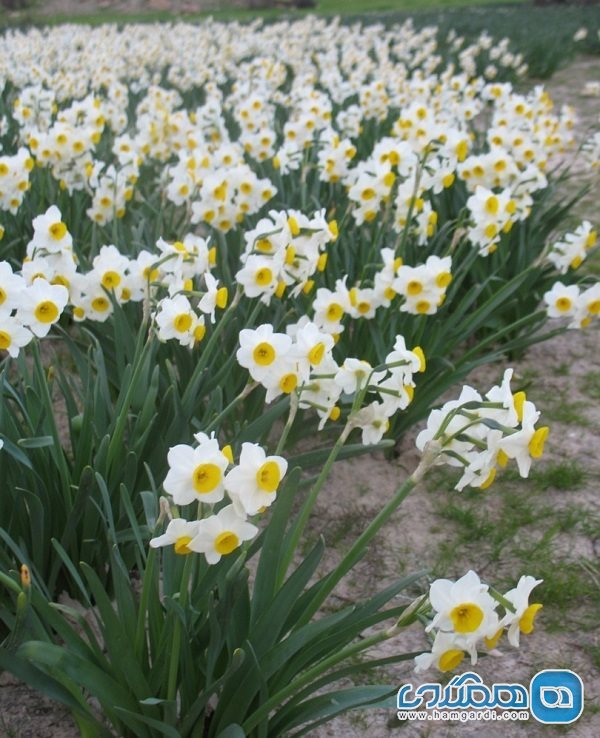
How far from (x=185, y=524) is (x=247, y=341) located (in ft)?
1.39

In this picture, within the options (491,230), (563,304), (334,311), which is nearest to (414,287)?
(334,311)

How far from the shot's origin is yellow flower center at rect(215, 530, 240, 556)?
4.31 ft

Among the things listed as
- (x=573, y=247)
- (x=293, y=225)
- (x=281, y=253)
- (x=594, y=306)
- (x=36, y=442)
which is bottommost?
(x=36, y=442)

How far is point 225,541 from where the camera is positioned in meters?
1.32

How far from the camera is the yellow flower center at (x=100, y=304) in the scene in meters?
2.37

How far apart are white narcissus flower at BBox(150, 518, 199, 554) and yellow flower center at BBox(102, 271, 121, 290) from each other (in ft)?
3.78

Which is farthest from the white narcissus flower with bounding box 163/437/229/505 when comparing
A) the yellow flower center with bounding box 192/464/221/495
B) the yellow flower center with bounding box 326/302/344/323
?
the yellow flower center with bounding box 326/302/344/323

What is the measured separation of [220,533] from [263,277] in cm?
98

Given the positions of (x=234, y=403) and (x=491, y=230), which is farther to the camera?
(x=491, y=230)

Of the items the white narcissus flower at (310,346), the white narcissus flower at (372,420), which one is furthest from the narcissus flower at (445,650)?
the white narcissus flower at (310,346)

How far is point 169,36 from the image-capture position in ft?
34.0

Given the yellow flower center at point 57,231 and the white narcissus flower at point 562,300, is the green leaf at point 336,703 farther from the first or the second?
the white narcissus flower at point 562,300

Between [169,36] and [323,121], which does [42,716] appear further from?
[169,36]

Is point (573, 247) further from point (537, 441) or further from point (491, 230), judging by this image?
point (537, 441)
